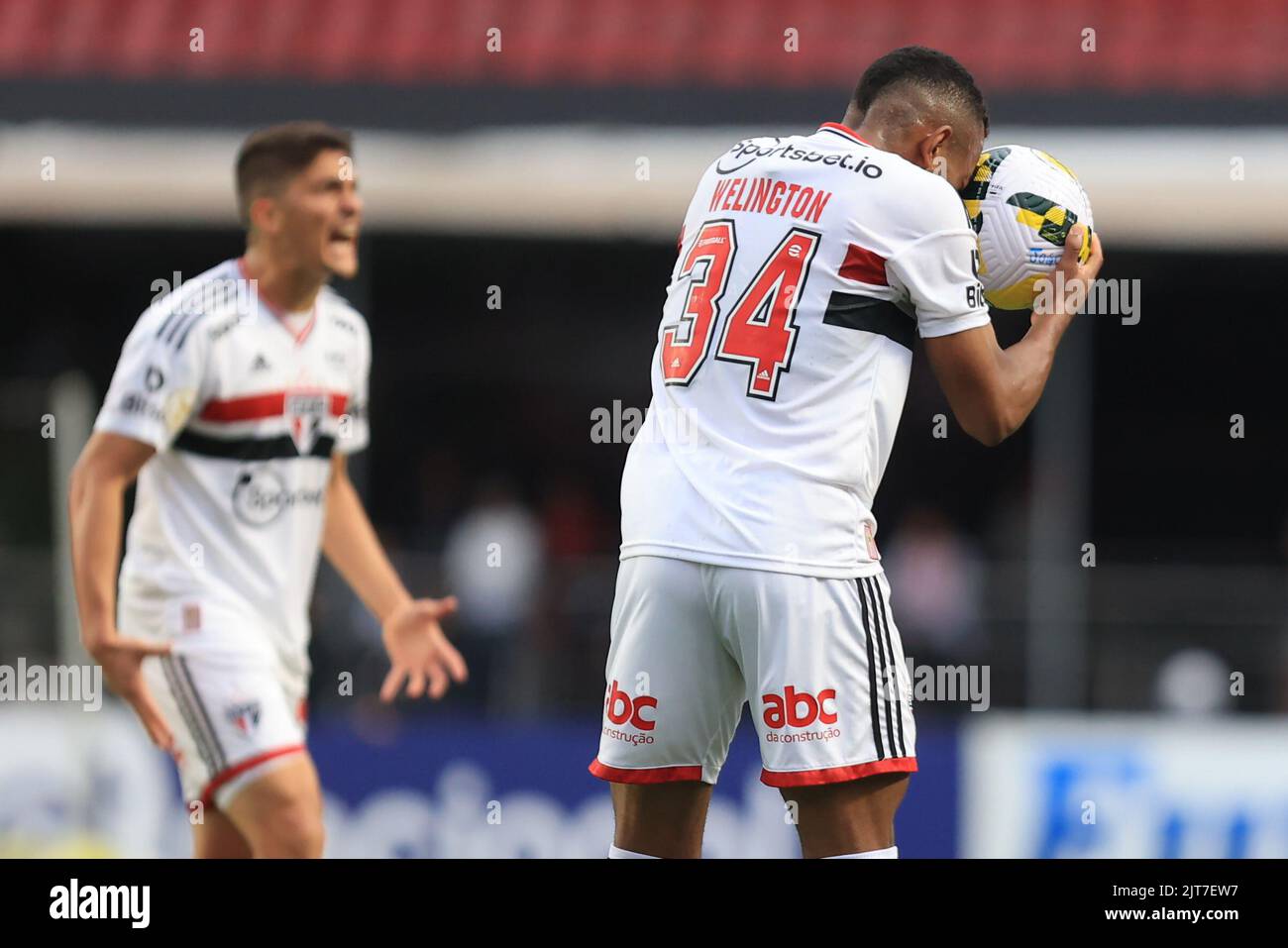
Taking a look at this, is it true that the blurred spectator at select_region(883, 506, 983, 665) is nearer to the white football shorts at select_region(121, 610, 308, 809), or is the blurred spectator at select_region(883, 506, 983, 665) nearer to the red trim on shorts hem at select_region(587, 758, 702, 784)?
the white football shorts at select_region(121, 610, 308, 809)

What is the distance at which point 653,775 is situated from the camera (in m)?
3.98

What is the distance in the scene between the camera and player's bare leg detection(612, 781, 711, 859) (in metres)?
4.04

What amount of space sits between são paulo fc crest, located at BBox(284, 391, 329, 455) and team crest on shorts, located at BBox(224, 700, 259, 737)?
730 millimetres

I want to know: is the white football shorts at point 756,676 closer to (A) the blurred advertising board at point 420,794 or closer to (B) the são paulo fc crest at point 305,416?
(B) the são paulo fc crest at point 305,416

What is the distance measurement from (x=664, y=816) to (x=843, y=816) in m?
0.42

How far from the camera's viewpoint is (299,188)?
5.19 meters

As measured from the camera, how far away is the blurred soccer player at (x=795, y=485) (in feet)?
12.7

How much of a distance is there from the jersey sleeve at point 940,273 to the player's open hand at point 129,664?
2.11m

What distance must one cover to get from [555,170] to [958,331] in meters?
7.30

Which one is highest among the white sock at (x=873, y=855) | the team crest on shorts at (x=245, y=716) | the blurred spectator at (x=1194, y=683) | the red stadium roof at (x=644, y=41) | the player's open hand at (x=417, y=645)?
the red stadium roof at (x=644, y=41)

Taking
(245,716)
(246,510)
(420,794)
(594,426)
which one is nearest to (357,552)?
(246,510)

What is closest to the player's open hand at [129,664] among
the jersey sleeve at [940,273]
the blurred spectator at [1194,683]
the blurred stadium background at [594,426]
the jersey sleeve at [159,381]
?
the jersey sleeve at [159,381]

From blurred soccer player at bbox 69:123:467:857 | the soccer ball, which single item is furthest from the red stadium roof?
the soccer ball
